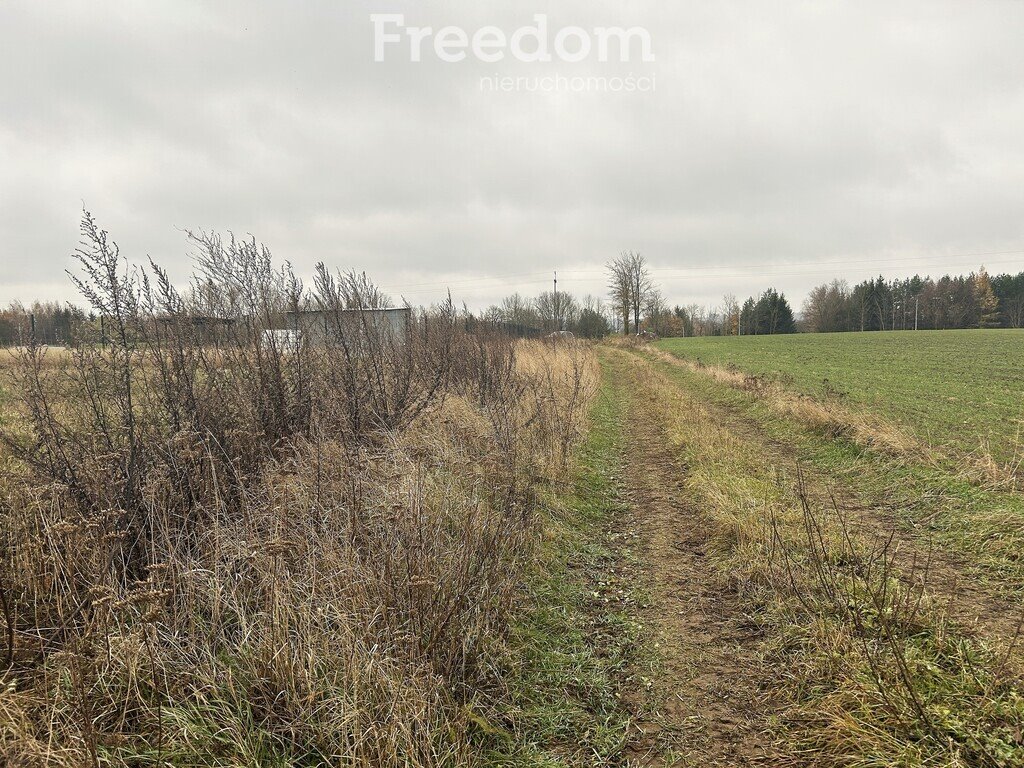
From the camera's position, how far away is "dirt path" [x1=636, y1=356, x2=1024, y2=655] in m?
3.17

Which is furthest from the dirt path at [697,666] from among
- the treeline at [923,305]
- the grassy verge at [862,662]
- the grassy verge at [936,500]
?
the treeline at [923,305]

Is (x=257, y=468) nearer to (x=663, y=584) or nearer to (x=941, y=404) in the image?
(x=663, y=584)

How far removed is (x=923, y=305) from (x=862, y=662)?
104 metres

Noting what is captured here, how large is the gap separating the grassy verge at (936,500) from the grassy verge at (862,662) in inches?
29.9

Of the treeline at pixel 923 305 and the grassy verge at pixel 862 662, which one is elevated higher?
the treeline at pixel 923 305

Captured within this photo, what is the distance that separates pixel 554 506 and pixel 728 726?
3197 mm

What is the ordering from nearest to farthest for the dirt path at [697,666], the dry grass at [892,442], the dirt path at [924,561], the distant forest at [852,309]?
1. the dirt path at [697,666]
2. the dirt path at [924,561]
3. the dry grass at [892,442]
4. the distant forest at [852,309]

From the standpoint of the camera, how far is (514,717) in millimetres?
2754

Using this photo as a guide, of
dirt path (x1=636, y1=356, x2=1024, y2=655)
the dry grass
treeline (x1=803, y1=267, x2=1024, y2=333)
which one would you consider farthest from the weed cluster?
treeline (x1=803, y1=267, x2=1024, y2=333)

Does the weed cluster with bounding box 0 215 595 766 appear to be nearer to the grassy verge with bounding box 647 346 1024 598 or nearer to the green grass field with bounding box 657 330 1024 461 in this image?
the grassy verge with bounding box 647 346 1024 598

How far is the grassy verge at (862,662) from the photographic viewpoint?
217 cm

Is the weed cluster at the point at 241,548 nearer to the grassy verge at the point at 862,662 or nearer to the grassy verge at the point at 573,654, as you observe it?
the grassy verge at the point at 573,654

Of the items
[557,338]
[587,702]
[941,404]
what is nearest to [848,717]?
[587,702]

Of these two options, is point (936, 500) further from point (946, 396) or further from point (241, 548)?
point (946, 396)
